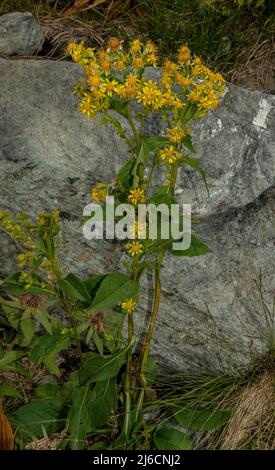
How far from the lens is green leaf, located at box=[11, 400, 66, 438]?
2.65 meters

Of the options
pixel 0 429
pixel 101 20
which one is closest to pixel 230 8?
pixel 101 20

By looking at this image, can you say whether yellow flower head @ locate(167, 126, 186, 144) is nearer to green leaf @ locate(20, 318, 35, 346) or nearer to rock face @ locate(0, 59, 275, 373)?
rock face @ locate(0, 59, 275, 373)

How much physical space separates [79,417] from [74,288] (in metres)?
0.51

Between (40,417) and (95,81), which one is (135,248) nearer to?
(95,81)

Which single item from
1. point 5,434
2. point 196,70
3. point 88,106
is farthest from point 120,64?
point 5,434

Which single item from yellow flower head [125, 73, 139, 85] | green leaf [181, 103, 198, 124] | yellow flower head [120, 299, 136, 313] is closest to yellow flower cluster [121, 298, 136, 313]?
yellow flower head [120, 299, 136, 313]

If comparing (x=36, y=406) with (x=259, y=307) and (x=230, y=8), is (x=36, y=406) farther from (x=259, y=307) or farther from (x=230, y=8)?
(x=230, y=8)

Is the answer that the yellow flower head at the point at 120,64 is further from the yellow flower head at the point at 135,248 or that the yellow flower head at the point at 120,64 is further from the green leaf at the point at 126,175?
the yellow flower head at the point at 135,248

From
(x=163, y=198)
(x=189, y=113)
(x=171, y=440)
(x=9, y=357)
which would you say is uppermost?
(x=189, y=113)

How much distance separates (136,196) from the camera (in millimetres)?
2215

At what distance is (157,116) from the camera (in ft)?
9.19

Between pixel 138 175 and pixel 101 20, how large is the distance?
67.3 inches

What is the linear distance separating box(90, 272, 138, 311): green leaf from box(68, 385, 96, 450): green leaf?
1.44 ft

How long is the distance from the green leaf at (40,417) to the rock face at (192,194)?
0.55 m
